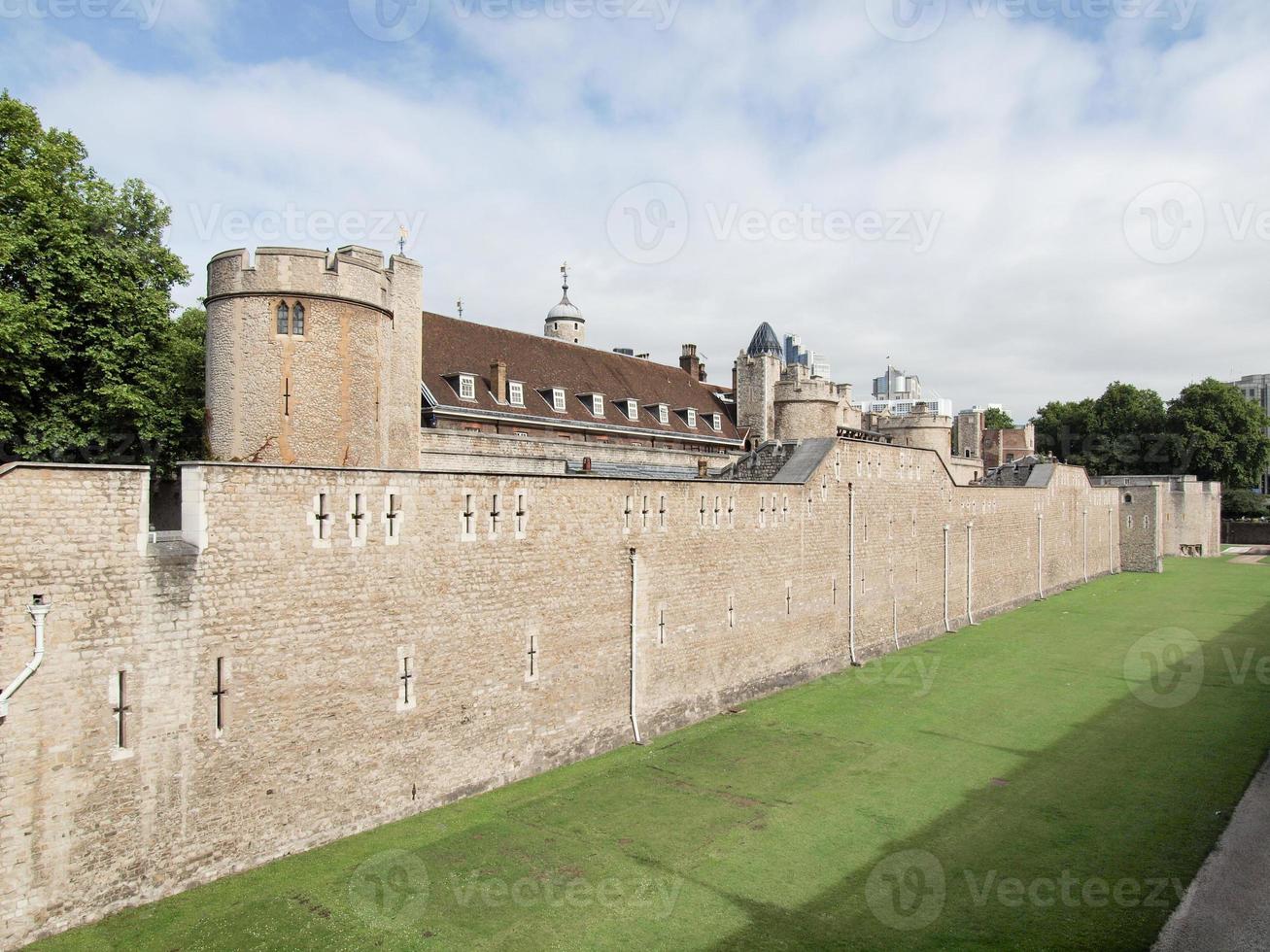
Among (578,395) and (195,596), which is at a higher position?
(578,395)

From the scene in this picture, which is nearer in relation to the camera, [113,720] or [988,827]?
[113,720]

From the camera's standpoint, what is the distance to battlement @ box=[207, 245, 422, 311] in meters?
17.0

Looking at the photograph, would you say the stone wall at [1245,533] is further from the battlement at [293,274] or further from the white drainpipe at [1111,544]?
the battlement at [293,274]

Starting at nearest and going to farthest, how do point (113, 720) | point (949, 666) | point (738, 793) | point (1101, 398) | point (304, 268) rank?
point (113, 720) < point (738, 793) < point (304, 268) < point (949, 666) < point (1101, 398)

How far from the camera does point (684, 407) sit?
4125 centimetres

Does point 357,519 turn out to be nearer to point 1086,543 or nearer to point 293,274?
point 293,274

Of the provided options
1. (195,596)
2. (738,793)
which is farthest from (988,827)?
(195,596)

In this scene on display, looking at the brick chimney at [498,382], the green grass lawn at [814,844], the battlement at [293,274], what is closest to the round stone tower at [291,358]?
the battlement at [293,274]

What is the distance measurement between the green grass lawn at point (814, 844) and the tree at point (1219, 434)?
63.6m

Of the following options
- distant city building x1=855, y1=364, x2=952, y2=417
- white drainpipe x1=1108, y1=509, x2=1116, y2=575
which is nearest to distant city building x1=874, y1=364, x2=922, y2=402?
distant city building x1=855, y1=364, x2=952, y2=417

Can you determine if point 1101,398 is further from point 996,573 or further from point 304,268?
point 304,268

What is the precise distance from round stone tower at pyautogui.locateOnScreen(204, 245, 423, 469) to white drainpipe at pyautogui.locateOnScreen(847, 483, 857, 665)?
14.6 m

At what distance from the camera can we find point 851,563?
1032 inches

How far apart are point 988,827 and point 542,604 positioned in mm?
8580
